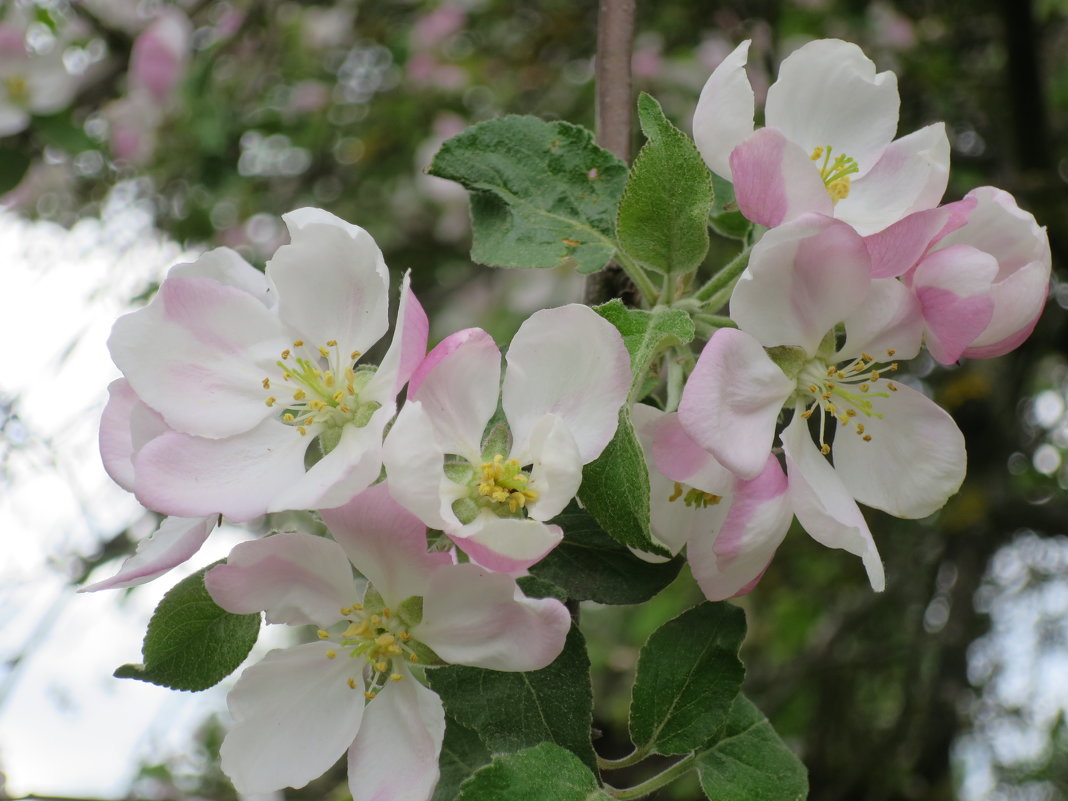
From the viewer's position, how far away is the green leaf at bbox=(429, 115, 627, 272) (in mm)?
744

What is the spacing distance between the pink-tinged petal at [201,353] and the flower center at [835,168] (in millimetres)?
391

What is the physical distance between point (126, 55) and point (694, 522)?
217 centimetres

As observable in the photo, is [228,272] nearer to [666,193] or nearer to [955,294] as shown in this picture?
[666,193]

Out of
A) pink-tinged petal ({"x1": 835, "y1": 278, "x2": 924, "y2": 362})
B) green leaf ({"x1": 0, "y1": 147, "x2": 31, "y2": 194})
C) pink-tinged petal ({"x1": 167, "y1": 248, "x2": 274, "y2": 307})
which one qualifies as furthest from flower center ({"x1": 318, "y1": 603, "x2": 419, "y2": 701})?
green leaf ({"x1": 0, "y1": 147, "x2": 31, "y2": 194})

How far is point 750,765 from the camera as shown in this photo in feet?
2.24

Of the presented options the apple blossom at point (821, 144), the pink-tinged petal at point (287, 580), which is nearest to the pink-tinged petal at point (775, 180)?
the apple blossom at point (821, 144)

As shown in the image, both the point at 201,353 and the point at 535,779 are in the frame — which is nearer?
the point at 535,779

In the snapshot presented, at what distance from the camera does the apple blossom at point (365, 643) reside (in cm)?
57

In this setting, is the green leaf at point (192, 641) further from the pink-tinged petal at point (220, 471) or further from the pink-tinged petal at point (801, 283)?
the pink-tinged petal at point (801, 283)

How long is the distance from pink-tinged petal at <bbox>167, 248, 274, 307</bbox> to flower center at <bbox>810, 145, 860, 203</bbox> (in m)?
0.39

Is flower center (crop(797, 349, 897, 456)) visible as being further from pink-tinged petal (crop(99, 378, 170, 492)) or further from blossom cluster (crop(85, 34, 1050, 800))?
pink-tinged petal (crop(99, 378, 170, 492))

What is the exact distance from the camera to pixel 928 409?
69 cm

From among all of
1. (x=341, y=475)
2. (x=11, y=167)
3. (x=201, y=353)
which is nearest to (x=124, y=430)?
(x=201, y=353)

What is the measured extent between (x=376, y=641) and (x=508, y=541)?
154 mm
